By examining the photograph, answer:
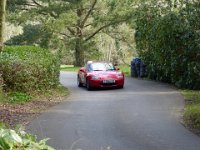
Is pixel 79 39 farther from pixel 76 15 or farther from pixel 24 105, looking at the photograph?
pixel 24 105

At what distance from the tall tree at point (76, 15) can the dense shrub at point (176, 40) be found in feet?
45.0

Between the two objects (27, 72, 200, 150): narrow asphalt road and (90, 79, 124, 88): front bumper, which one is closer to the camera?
(27, 72, 200, 150): narrow asphalt road

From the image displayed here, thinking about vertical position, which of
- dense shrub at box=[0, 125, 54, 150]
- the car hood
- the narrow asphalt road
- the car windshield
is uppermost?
dense shrub at box=[0, 125, 54, 150]

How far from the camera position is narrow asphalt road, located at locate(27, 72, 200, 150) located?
8.99 m

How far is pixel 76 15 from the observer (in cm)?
4116

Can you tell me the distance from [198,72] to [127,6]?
2121cm

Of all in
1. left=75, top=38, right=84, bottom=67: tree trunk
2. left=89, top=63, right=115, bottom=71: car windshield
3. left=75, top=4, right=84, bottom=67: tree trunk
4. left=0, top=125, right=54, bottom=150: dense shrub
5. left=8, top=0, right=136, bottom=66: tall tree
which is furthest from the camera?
left=75, top=38, right=84, bottom=67: tree trunk

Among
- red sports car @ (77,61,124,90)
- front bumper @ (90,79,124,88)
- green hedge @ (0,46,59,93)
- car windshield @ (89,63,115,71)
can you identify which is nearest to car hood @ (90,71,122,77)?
red sports car @ (77,61,124,90)

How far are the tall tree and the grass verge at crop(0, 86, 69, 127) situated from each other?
20.3 meters

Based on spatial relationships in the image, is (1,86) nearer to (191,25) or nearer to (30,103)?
(30,103)

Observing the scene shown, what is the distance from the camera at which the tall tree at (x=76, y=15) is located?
1547 inches

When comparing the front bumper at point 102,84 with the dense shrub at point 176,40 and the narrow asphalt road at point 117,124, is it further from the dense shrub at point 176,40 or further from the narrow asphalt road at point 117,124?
the narrow asphalt road at point 117,124

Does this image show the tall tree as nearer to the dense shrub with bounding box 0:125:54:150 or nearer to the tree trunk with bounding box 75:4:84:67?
the tree trunk with bounding box 75:4:84:67

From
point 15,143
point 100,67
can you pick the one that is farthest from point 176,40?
→ point 15,143
